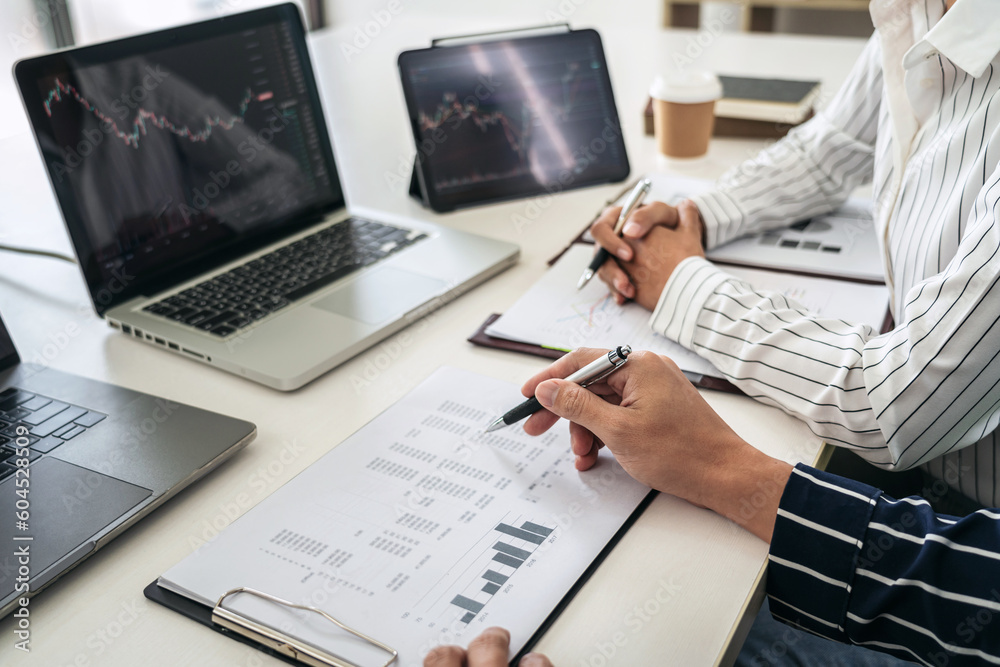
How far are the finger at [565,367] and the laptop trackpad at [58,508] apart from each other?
35 centimetres

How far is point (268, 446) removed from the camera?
2.60ft

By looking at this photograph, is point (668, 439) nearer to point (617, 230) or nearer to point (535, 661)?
point (535, 661)

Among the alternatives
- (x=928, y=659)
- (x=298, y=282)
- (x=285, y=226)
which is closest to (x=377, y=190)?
(x=285, y=226)

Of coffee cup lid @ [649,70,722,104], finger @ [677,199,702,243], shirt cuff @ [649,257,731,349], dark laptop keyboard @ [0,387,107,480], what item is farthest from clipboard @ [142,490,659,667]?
coffee cup lid @ [649,70,722,104]

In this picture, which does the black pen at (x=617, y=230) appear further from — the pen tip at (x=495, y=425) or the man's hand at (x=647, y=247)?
the pen tip at (x=495, y=425)

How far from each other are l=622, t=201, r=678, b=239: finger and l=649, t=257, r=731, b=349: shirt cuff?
11 cm

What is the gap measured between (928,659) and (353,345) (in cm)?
63

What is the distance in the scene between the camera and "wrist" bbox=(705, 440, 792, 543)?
67 centimetres

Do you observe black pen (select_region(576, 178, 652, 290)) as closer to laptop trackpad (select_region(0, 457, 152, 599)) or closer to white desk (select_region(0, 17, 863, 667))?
white desk (select_region(0, 17, 863, 667))

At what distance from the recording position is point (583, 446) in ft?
2.40

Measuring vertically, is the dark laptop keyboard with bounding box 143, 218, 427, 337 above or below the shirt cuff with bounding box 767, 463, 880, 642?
above

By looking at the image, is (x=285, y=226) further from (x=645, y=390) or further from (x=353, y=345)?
(x=645, y=390)

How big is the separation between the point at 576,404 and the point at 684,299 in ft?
0.87

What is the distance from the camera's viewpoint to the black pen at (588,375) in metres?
0.74
